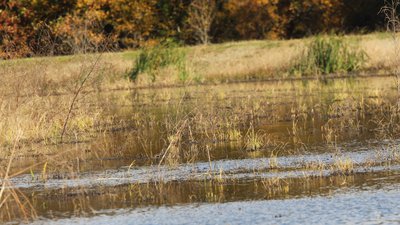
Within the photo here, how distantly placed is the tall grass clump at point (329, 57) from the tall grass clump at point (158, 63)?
5.02 metres

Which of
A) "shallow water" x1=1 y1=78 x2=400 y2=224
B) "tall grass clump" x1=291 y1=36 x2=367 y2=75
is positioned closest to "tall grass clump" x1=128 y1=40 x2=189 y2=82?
"tall grass clump" x1=291 y1=36 x2=367 y2=75

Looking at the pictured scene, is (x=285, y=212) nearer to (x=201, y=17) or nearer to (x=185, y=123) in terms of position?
(x=185, y=123)

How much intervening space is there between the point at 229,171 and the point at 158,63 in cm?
2639

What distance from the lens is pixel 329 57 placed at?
42250mm

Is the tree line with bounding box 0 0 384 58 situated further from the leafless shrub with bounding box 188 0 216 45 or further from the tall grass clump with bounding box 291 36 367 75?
the tall grass clump with bounding box 291 36 367 75

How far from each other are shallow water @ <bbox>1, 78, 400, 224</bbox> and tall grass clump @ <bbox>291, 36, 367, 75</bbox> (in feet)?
47.6

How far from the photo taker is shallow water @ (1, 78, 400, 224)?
13.2m

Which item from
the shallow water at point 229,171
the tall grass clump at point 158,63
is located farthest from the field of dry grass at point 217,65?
the shallow water at point 229,171

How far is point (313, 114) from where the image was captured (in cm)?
2567

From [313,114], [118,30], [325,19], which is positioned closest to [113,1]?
[118,30]

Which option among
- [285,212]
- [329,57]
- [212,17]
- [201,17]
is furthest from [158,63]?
[285,212]

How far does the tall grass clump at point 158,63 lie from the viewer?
42.4 metres

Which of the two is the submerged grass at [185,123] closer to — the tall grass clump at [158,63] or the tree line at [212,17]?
the tall grass clump at [158,63]

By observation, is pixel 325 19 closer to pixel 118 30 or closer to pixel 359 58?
pixel 118 30
